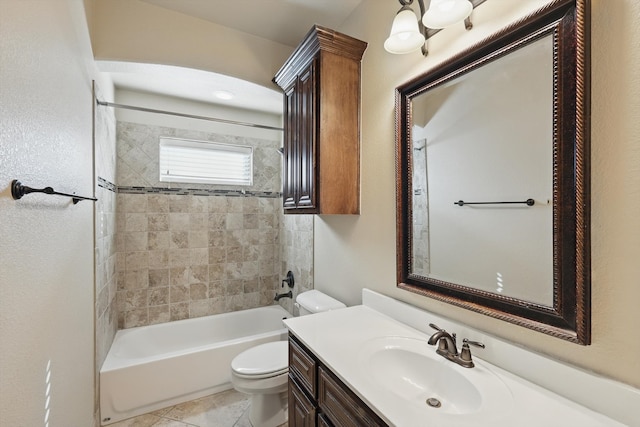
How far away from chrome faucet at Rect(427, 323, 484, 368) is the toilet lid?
1.10 m

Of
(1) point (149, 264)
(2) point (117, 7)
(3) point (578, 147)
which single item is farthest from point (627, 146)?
(1) point (149, 264)

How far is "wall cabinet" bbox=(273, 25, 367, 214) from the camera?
1632mm

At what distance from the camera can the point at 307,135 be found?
1729 millimetres

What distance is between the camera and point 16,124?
28.6 inches

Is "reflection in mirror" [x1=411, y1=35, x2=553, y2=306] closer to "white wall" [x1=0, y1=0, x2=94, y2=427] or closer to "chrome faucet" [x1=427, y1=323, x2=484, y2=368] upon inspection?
"chrome faucet" [x1=427, y1=323, x2=484, y2=368]

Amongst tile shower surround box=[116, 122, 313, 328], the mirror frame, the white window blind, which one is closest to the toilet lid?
tile shower surround box=[116, 122, 313, 328]

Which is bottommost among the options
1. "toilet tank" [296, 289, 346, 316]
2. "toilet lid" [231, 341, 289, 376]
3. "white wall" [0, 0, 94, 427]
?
"toilet lid" [231, 341, 289, 376]

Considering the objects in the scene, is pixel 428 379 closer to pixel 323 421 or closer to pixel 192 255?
pixel 323 421

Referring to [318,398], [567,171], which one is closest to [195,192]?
[318,398]

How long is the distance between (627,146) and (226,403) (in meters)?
2.62

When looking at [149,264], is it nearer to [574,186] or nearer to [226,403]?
[226,403]

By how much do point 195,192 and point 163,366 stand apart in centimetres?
158

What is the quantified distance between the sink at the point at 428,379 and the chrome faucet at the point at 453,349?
2 cm

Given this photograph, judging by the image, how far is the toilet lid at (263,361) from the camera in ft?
5.69
